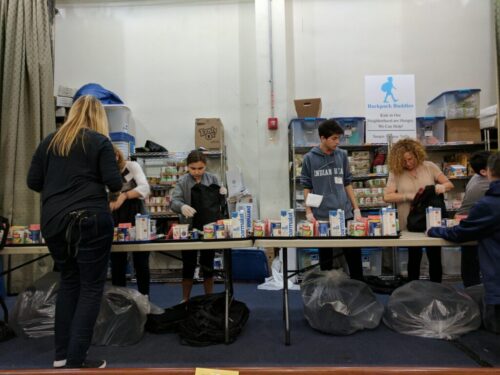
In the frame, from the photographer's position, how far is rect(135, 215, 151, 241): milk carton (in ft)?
7.34

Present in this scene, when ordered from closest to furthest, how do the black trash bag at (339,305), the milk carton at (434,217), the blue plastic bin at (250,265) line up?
the milk carton at (434,217) → the black trash bag at (339,305) → the blue plastic bin at (250,265)

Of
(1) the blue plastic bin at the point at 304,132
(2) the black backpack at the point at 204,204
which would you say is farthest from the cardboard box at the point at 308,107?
(2) the black backpack at the point at 204,204

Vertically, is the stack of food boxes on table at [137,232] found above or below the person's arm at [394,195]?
below

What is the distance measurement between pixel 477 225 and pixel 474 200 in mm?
1055

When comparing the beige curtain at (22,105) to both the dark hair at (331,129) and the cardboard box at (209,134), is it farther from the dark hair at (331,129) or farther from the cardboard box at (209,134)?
the dark hair at (331,129)

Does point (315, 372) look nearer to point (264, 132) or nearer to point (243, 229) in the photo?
point (243, 229)

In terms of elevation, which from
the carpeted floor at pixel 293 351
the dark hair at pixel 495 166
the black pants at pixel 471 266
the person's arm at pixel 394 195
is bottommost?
the carpeted floor at pixel 293 351

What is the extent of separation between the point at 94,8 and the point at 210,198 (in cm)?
395

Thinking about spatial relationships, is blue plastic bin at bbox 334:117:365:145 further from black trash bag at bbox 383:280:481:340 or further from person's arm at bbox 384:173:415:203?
black trash bag at bbox 383:280:481:340

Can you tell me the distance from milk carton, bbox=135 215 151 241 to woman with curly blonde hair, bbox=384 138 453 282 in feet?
5.67

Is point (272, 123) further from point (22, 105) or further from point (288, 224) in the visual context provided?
point (22, 105)

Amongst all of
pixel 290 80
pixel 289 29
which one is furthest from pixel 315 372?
pixel 289 29

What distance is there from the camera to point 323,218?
2740 millimetres

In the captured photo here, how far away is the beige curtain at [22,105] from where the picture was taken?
391 centimetres
